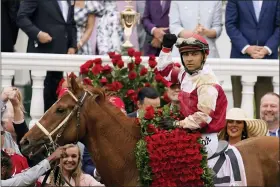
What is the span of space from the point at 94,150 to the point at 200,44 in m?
1.38

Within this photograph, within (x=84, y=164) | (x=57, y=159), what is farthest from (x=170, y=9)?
(x=57, y=159)

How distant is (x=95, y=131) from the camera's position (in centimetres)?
1034

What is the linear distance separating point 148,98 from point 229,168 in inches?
80.3

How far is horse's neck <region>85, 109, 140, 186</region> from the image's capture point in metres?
10.3

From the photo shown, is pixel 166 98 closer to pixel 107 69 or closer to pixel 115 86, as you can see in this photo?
pixel 115 86

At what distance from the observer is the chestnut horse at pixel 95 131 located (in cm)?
1023

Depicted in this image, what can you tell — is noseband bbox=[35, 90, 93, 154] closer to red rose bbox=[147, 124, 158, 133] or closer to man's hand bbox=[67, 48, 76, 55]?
red rose bbox=[147, 124, 158, 133]

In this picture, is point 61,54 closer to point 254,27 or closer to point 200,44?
point 254,27

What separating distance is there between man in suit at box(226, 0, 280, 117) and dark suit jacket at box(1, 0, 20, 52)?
2.75 m

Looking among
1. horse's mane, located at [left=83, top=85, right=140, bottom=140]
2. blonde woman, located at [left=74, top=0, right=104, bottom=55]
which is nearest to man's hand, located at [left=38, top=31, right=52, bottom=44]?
blonde woman, located at [left=74, top=0, right=104, bottom=55]

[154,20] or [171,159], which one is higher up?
[154,20]

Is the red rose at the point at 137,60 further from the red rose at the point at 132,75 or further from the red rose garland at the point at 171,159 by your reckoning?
the red rose garland at the point at 171,159

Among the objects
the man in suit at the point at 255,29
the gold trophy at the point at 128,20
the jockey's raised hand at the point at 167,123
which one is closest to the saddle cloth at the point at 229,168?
the jockey's raised hand at the point at 167,123

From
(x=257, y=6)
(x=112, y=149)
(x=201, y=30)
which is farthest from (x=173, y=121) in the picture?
(x=257, y=6)
